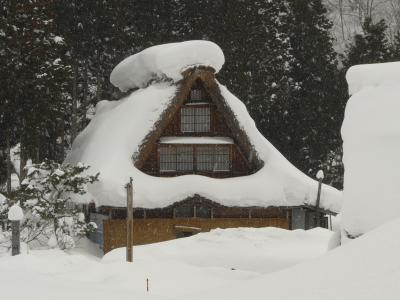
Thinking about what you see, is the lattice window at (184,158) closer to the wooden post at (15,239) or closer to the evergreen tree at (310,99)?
the wooden post at (15,239)

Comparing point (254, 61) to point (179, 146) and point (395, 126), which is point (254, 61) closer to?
point (179, 146)

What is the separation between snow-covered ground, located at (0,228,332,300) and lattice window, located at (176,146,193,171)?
433cm

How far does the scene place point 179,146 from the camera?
25.2 m

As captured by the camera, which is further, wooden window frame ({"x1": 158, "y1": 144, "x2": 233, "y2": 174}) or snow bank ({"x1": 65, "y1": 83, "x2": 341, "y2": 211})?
wooden window frame ({"x1": 158, "y1": 144, "x2": 233, "y2": 174})

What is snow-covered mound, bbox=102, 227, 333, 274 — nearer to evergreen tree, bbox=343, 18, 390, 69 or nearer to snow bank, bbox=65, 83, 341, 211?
snow bank, bbox=65, 83, 341, 211

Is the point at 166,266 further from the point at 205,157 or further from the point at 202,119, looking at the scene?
the point at 202,119

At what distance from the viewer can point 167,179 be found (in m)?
24.3

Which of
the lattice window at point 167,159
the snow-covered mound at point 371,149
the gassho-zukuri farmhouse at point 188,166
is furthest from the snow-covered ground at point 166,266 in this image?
the lattice window at point 167,159

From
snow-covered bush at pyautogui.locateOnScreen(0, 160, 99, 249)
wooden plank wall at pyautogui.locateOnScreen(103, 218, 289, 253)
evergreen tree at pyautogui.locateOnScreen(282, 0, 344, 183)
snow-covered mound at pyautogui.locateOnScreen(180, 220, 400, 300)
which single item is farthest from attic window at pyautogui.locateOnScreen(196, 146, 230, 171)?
snow-covered mound at pyautogui.locateOnScreen(180, 220, 400, 300)

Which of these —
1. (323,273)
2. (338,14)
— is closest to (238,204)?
(323,273)

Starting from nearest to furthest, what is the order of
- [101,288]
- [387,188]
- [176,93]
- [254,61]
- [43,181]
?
[101,288], [387,188], [43,181], [176,93], [254,61]

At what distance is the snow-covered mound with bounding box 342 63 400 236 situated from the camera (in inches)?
494

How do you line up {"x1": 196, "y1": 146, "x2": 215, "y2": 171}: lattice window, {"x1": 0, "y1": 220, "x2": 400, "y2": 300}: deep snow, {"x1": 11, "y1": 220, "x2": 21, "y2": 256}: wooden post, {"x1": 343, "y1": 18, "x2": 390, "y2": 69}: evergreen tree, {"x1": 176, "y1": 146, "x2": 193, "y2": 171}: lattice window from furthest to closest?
1. {"x1": 343, "y1": 18, "x2": 390, "y2": 69}: evergreen tree
2. {"x1": 196, "y1": 146, "x2": 215, "y2": 171}: lattice window
3. {"x1": 176, "y1": 146, "x2": 193, "y2": 171}: lattice window
4. {"x1": 11, "y1": 220, "x2": 21, "y2": 256}: wooden post
5. {"x1": 0, "y1": 220, "x2": 400, "y2": 300}: deep snow

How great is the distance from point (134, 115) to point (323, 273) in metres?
20.3
